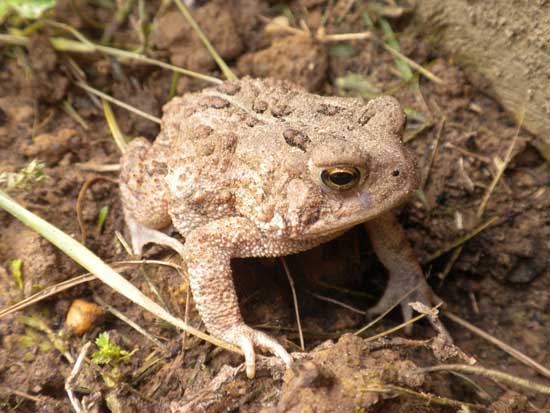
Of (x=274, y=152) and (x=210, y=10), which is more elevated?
(x=210, y=10)

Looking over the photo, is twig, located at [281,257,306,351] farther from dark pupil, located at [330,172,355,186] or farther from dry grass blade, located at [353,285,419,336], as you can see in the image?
dark pupil, located at [330,172,355,186]

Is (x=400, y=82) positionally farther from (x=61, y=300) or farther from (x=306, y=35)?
(x=61, y=300)

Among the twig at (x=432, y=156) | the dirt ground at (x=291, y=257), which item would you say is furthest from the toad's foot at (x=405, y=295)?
the twig at (x=432, y=156)

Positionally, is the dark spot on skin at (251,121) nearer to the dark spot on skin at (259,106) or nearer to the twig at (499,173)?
the dark spot on skin at (259,106)

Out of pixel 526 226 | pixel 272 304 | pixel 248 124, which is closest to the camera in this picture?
pixel 248 124

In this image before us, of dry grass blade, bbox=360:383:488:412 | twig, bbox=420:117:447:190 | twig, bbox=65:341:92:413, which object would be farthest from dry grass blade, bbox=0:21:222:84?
dry grass blade, bbox=360:383:488:412

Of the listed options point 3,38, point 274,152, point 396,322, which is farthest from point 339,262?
point 3,38
